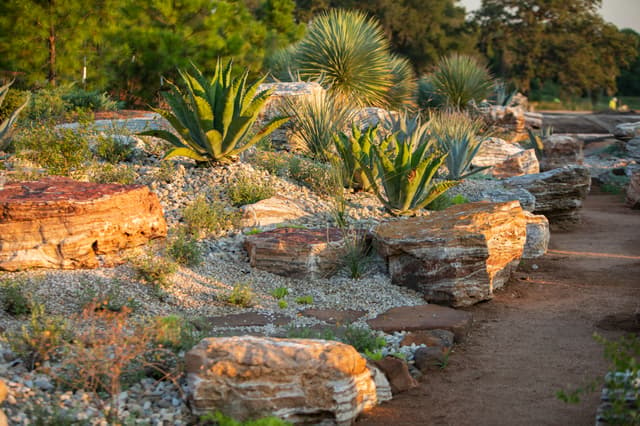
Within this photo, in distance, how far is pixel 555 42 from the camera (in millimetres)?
32500

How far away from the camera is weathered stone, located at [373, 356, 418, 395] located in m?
4.16

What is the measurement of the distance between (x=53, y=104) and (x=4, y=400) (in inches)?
327

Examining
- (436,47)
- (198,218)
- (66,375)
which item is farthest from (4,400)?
(436,47)

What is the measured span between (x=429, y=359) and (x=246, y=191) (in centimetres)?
344

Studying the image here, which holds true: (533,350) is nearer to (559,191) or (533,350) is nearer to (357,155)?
(357,155)

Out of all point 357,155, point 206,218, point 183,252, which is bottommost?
point 183,252

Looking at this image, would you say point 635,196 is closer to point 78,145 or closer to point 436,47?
point 78,145

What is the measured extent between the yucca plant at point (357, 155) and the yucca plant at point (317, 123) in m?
0.75

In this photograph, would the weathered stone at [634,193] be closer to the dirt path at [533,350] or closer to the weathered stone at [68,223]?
the dirt path at [533,350]

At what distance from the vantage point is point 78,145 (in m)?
7.73

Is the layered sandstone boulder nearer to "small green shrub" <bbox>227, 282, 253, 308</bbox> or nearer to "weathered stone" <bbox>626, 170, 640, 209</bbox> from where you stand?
"small green shrub" <bbox>227, 282, 253, 308</bbox>

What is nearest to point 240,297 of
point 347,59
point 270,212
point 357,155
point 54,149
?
point 270,212

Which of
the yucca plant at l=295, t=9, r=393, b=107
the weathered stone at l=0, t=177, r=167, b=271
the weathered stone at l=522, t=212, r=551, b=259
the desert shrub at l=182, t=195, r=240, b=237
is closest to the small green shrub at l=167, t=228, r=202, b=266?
the weathered stone at l=0, t=177, r=167, b=271

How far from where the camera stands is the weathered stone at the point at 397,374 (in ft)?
13.6
